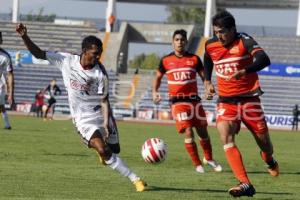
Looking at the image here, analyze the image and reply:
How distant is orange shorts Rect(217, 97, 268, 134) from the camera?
1153cm

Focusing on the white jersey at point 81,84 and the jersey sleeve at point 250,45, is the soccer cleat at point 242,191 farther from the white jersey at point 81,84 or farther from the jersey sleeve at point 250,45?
the white jersey at point 81,84

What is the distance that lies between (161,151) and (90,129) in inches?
73.3

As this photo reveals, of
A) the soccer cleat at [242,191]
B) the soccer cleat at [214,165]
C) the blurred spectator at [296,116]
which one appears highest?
the soccer cleat at [242,191]

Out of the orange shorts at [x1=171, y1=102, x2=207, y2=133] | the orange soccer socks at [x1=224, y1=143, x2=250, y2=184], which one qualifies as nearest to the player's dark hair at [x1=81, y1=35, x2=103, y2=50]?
the orange soccer socks at [x1=224, y1=143, x2=250, y2=184]

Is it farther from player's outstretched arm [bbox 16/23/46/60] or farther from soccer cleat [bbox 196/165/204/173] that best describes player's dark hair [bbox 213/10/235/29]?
soccer cleat [bbox 196/165/204/173]

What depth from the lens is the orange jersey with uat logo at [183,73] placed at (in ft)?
50.9

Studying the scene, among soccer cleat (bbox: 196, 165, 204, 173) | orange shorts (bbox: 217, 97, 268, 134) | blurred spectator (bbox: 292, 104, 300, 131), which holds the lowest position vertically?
blurred spectator (bbox: 292, 104, 300, 131)

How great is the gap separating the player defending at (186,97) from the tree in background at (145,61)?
8198 centimetres

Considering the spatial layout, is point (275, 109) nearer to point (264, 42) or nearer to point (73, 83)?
point (264, 42)

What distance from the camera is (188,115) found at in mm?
15297

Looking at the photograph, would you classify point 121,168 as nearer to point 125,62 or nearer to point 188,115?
point 188,115

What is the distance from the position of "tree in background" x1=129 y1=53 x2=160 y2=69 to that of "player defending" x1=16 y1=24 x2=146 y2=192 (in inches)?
3380

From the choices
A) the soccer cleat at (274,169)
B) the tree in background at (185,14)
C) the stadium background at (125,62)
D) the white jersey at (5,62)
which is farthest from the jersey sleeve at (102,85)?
the tree in background at (185,14)

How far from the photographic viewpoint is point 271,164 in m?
13.7
